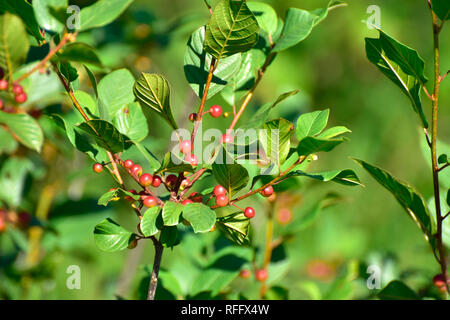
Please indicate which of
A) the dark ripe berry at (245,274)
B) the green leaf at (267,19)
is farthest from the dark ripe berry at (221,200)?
the dark ripe berry at (245,274)

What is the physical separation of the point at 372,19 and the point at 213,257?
44 cm

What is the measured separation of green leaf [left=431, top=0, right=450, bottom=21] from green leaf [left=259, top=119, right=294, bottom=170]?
211 millimetres

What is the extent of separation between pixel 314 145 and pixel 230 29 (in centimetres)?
14

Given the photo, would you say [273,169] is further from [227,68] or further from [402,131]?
[402,131]

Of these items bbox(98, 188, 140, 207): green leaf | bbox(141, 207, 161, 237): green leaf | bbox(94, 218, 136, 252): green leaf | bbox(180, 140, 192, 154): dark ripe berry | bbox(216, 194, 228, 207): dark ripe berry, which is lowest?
bbox(94, 218, 136, 252): green leaf

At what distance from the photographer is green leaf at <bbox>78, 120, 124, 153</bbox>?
0.49 m

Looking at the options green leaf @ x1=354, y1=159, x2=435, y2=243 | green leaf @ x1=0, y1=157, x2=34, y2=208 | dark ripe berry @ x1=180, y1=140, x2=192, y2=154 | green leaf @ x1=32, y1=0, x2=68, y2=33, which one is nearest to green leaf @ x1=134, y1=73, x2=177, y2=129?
dark ripe berry @ x1=180, y1=140, x2=192, y2=154

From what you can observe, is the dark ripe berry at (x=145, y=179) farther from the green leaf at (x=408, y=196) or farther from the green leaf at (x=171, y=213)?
the green leaf at (x=408, y=196)

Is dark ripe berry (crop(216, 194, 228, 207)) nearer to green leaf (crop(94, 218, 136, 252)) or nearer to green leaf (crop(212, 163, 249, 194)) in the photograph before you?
green leaf (crop(212, 163, 249, 194))

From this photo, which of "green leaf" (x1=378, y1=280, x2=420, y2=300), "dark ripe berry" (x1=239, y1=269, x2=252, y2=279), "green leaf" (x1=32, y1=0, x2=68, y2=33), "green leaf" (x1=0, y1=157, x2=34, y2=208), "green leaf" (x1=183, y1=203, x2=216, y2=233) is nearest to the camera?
"green leaf" (x1=183, y1=203, x2=216, y2=233)

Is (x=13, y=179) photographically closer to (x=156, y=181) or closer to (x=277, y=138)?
(x=156, y=181)

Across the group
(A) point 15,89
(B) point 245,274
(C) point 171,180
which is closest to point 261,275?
(B) point 245,274

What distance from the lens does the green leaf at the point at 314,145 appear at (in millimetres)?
471
